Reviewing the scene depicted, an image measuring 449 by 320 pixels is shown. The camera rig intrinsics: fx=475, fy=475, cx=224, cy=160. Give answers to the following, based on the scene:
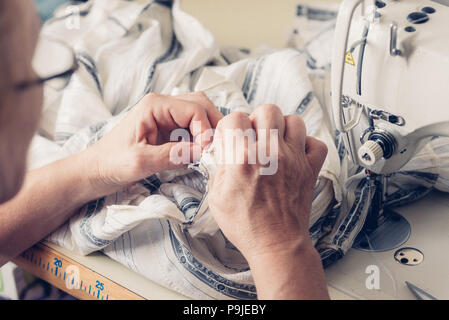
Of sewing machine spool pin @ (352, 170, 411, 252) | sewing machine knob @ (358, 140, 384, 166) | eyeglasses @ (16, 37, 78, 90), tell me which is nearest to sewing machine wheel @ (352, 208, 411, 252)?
sewing machine spool pin @ (352, 170, 411, 252)

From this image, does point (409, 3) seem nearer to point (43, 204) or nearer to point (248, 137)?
point (248, 137)

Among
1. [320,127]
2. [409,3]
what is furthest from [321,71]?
[409,3]

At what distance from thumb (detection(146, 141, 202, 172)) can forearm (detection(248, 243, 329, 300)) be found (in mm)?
202

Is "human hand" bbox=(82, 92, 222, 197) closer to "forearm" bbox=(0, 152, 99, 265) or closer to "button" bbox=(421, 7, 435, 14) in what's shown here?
"forearm" bbox=(0, 152, 99, 265)

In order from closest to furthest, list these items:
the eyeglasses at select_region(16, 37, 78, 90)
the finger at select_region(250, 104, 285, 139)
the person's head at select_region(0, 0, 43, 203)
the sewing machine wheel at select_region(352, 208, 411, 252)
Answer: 1. the person's head at select_region(0, 0, 43, 203)
2. the eyeglasses at select_region(16, 37, 78, 90)
3. the finger at select_region(250, 104, 285, 139)
4. the sewing machine wheel at select_region(352, 208, 411, 252)

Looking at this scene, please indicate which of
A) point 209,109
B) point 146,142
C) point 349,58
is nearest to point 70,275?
point 146,142

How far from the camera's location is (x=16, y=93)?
0.41 metres

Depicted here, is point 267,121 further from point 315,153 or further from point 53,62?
point 53,62

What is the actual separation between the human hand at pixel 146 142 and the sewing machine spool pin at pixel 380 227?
0.30 m

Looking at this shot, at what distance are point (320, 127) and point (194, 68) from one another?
33 centimetres

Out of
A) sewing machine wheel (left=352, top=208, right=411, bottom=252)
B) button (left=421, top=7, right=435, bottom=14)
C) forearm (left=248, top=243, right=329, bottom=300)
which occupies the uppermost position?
button (left=421, top=7, right=435, bottom=14)

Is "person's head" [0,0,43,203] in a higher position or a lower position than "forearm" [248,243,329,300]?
higher

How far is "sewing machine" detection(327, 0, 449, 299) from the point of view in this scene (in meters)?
0.68

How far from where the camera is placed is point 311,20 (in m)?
1.51
